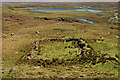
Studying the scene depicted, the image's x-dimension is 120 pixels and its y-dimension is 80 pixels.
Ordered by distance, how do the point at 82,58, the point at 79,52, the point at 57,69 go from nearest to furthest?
the point at 57,69, the point at 82,58, the point at 79,52

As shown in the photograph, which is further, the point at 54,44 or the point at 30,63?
the point at 54,44

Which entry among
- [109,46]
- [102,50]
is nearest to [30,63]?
[102,50]

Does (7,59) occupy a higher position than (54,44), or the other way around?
(54,44)

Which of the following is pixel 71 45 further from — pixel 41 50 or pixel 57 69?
pixel 57 69

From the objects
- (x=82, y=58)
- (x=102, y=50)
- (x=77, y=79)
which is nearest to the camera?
(x=77, y=79)

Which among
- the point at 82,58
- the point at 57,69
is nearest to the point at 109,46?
the point at 82,58

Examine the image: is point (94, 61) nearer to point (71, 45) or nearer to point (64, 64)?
point (64, 64)
